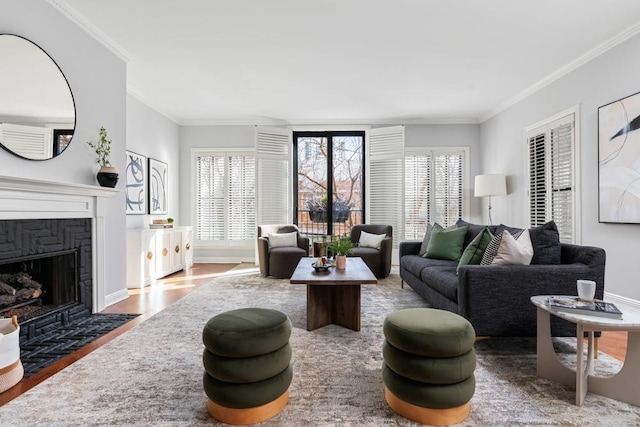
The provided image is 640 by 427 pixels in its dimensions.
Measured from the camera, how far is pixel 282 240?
5539mm

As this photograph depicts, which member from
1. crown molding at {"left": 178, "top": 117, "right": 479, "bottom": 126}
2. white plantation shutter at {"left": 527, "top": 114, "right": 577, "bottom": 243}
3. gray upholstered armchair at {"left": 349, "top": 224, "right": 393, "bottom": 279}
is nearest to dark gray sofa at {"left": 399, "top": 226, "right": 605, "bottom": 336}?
white plantation shutter at {"left": 527, "top": 114, "right": 577, "bottom": 243}

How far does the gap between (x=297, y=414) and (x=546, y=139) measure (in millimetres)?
4753

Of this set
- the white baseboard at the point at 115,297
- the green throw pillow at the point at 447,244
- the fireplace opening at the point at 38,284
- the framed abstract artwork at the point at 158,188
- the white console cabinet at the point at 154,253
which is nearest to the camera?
the fireplace opening at the point at 38,284

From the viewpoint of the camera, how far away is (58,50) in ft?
10.0

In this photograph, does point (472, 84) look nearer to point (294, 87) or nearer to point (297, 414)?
point (294, 87)

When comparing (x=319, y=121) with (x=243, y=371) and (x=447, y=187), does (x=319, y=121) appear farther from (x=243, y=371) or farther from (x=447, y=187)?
(x=243, y=371)

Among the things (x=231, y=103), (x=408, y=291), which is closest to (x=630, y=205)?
(x=408, y=291)

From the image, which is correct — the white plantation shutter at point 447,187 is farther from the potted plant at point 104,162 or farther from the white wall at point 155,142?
the potted plant at point 104,162

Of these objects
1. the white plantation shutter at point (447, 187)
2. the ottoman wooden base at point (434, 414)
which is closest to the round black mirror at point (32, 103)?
the ottoman wooden base at point (434, 414)

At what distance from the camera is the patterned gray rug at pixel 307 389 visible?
66.1 inches

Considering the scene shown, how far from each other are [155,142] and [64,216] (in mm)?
3070

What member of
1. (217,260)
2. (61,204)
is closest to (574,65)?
(61,204)

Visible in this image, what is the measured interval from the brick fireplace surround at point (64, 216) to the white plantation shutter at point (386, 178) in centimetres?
435

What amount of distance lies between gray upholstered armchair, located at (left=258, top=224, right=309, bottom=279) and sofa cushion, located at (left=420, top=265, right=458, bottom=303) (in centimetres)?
216
